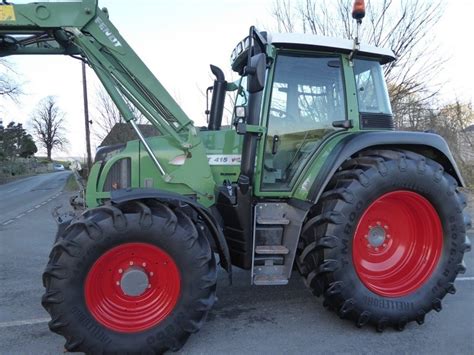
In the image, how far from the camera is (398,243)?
13.0 ft

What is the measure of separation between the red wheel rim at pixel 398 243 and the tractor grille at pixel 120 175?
82.9 inches

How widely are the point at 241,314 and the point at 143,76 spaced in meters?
2.31

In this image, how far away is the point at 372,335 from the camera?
3.43 metres

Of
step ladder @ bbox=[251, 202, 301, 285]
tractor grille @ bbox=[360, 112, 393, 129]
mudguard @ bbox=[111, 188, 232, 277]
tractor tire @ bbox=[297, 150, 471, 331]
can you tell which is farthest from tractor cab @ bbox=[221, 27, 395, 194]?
mudguard @ bbox=[111, 188, 232, 277]

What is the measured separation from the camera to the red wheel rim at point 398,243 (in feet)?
12.1

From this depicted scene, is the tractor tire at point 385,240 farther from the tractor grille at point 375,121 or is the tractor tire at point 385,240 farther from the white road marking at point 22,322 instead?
the white road marking at point 22,322

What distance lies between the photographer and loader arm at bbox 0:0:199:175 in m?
3.34

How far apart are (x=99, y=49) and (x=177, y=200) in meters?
1.47

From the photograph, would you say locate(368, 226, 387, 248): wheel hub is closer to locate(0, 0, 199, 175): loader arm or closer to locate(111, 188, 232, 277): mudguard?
locate(111, 188, 232, 277): mudguard

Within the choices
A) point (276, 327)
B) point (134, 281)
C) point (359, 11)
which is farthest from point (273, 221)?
point (359, 11)

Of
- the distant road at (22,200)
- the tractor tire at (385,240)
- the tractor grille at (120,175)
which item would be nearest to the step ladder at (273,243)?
the tractor tire at (385,240)

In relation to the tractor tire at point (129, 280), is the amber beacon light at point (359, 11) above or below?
above

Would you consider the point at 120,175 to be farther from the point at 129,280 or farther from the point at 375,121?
the point at 375,121

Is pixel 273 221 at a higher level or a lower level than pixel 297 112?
lower
